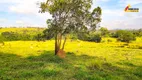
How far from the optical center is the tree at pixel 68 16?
2797 cm

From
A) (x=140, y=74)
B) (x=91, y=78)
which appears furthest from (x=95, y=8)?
(x=91, y=78)

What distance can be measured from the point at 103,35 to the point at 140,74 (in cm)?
9723

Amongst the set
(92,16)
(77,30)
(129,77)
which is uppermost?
(92,16)

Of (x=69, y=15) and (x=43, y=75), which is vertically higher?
(x=69, y=15)

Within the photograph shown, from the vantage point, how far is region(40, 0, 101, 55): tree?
27969 millimetres

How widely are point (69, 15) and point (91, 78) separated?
16548mm

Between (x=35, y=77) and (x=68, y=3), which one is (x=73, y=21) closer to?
(x=68, y=3)

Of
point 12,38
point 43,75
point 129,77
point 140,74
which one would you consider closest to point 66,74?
point 43,75

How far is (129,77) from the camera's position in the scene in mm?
15312

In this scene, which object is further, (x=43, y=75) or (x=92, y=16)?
(x=92, y=16)

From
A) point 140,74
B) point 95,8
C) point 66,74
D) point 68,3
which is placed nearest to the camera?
point 66,74

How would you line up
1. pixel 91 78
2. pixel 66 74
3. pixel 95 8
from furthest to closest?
pixel 95 8, pixel 66 74, pixel 91 78

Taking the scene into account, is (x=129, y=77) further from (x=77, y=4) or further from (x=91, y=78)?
(x=77, y=4)

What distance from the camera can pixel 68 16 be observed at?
2875cm
